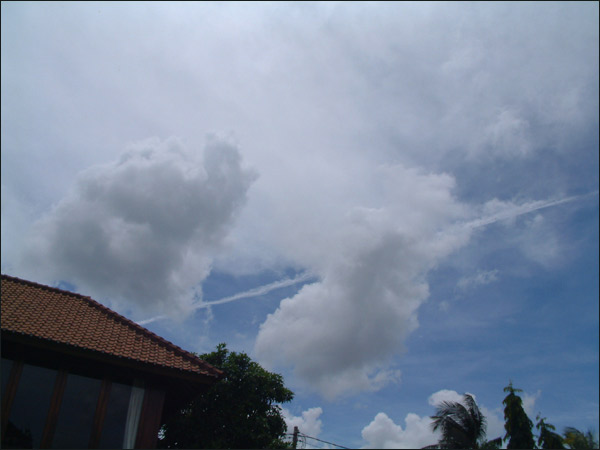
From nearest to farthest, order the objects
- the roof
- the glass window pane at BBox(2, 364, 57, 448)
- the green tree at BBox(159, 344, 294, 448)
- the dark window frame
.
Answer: the glass window pane at BBox(2, 364, 57, 448) → the dark window frame → the roof → the green tree at BBox(159, 344, 294, 448)

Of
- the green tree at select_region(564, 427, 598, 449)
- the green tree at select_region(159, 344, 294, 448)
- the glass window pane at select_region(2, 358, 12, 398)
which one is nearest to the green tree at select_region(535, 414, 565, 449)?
the green tree at select_region(564, 427, 598, 449)

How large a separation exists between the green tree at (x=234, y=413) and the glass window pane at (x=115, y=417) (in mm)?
4847

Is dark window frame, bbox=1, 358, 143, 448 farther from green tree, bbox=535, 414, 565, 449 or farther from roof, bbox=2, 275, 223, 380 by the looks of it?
green tree, bbox=535, 414, 565, 449

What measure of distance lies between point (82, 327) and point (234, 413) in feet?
26.0

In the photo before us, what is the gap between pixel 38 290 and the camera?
14.4 metres

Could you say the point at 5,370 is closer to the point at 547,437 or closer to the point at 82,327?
the point at 82,327

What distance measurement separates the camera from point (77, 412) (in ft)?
35.0

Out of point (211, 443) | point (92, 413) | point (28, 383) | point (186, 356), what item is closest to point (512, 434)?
point (211, 443)

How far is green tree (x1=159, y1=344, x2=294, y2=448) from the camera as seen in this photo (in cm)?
1675

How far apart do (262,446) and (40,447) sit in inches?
363

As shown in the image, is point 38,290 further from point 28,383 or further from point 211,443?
point 211,443

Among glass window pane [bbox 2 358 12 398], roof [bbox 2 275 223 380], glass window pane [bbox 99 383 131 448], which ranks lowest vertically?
glass window pane [bbox 99 383 131 448]

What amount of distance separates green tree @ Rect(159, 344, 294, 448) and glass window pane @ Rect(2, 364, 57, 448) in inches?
244

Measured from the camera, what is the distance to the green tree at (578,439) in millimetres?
23156
